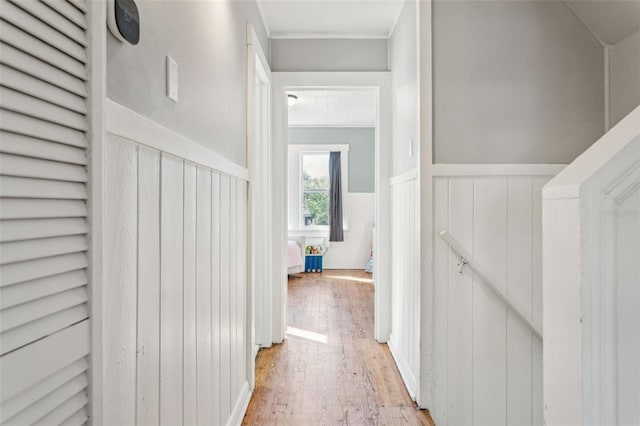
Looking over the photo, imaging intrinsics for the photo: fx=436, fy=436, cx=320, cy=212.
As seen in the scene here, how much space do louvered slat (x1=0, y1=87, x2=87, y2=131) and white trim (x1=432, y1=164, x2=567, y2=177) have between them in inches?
73.1

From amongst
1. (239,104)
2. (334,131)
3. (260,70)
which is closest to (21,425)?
(239,104)

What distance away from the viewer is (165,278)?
1150mm

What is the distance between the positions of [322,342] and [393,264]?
2.65 feet

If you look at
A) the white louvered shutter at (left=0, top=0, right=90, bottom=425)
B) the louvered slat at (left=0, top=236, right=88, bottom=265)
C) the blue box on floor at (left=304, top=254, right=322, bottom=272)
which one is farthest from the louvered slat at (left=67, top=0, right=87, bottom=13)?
the blue box on floor at (left=304, top=254, right=322, bottom=272)

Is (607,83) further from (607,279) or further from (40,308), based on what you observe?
(40,308)

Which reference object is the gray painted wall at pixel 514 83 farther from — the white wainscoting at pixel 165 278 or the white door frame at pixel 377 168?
the white wainscoting at pixel 165 278

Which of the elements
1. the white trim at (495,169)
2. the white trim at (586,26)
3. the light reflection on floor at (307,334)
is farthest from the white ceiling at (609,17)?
the light reflection on floor at (307,334)

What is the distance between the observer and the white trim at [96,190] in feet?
2.16

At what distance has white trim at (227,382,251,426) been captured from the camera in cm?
196

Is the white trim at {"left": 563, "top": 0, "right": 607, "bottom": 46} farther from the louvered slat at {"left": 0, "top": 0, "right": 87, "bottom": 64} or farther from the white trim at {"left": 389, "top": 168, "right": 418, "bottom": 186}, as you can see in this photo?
the louvered slat at {"left": 0, "top": 0, "right": 87, "bottom": 64}

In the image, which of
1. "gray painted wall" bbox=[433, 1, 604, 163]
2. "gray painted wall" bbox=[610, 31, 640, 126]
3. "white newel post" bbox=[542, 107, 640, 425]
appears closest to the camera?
"white newel post" bbox=[542, 107, 640, 425]

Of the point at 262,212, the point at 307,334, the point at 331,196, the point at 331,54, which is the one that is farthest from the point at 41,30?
the point at 331,196

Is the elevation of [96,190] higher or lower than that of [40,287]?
higher

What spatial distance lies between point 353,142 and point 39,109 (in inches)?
258
